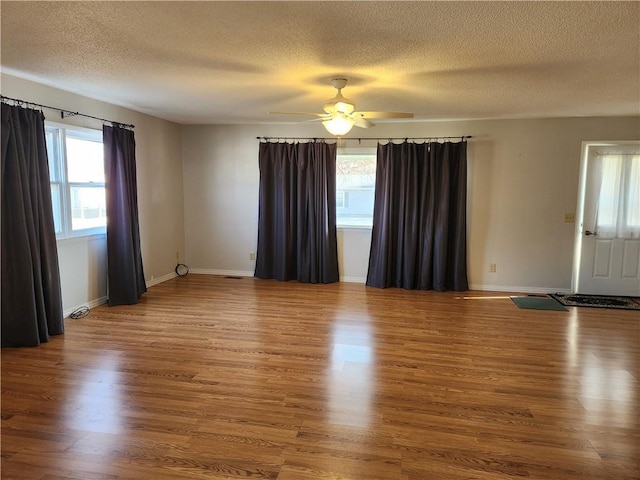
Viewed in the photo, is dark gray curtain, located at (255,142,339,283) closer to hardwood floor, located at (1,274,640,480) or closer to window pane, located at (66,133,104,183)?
hardwood floor, located at (1,274,640,480)

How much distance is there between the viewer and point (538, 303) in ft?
17.0

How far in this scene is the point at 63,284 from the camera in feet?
14.4

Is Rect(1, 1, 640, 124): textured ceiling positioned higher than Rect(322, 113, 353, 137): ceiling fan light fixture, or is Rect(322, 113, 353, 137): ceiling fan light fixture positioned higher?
Rect(1, 1, 640, 124): textured ceiling

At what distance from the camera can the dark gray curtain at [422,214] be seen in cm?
571

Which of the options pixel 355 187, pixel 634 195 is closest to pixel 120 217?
pixel 355 187

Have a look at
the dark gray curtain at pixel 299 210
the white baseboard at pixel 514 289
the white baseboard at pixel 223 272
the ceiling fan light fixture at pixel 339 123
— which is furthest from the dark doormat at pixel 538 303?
the white baseboard at pixel 223 272

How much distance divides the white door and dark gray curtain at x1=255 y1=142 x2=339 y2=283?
3370 millimetres

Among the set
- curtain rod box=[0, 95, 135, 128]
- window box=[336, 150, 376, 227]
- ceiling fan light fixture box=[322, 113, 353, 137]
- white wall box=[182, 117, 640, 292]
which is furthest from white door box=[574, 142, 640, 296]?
curtain rod box=[0, 95, 135, 128]

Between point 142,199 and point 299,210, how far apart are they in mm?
2158

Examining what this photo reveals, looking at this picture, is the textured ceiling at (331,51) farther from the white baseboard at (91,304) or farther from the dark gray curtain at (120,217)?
the white baseboard at (91,304)

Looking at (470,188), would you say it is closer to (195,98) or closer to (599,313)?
(599,313)

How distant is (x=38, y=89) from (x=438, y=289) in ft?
16.9

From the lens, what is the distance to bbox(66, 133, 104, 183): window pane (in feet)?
14.6

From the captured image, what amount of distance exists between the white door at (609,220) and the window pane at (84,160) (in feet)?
20.0
